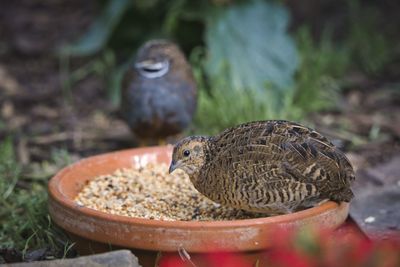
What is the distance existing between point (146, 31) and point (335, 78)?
1752mm

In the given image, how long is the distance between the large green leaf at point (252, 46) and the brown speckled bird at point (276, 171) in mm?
2877

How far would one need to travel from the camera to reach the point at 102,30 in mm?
7273

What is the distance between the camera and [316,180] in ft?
11.5

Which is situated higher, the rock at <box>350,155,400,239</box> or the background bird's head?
the background bird's head

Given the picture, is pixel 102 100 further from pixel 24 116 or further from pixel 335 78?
pixel 335 78

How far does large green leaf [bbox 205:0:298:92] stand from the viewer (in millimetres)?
6664

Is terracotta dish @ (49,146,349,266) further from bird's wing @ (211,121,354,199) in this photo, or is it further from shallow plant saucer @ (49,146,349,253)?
bird's wing @ (211,121,354,199)

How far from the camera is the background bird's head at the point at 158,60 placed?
19.4ft

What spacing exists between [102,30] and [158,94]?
1.62 meters

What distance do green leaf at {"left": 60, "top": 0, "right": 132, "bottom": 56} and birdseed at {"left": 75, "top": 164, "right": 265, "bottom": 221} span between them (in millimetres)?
2981

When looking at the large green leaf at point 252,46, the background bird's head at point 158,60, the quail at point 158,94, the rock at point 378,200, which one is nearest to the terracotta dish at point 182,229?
the rock at point 378,200

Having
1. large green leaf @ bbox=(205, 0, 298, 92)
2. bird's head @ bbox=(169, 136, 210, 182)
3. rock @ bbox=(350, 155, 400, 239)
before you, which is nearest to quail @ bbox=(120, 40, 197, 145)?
large green leaf @ bbox=(205, 0, 298, 92)

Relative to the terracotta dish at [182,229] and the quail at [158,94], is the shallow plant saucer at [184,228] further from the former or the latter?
the quail at [158,94]

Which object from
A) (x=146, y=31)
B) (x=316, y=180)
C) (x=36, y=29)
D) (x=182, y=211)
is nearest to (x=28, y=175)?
(x=182, y=211)
